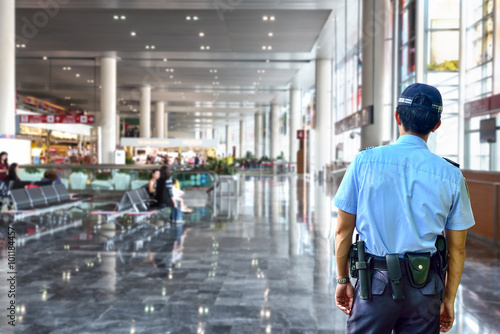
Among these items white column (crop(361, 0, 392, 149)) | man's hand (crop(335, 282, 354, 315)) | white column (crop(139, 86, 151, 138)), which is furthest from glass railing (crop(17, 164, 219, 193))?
white column (crop(139, 86, 151, 138))

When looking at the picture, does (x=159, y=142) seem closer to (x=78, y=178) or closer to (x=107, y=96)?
(x=107, y=96)

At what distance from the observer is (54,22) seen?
18344 millimetres

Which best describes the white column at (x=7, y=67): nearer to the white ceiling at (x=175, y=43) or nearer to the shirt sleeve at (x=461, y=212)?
the white ceiling at (x=175, y=43)

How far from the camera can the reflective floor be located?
3988mm

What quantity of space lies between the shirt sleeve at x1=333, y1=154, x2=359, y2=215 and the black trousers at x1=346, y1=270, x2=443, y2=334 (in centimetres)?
26

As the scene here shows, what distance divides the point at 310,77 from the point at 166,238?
87.0ft

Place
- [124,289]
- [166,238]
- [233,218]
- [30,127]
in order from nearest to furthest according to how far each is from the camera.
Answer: [124,289] < [166,238] < [233,218] < [30,127]

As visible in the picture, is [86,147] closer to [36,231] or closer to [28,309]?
[36,231]

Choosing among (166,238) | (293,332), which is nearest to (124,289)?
(293,332)

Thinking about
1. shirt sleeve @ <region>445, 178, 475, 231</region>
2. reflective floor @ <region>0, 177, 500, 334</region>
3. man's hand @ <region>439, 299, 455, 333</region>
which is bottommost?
reflective floor @ <region>0, 177, 500, 334</region>

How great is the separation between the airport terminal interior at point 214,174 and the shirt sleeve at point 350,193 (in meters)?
2.27

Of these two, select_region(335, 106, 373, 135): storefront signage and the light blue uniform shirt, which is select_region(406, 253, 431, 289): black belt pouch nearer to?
the light blue uniform shirt

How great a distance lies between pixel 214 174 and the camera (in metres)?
13.4

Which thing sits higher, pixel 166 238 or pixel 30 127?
pixel 30 127
